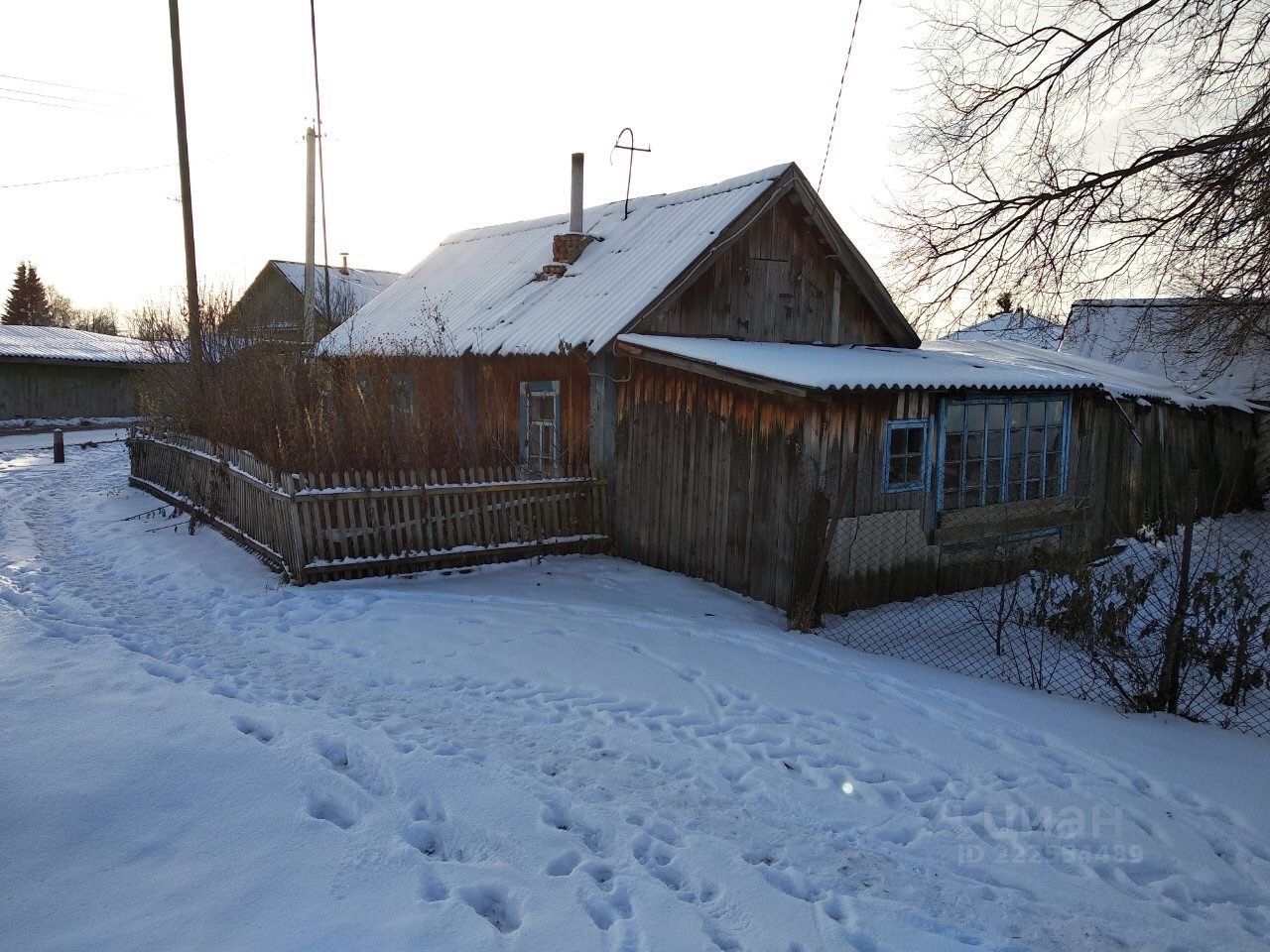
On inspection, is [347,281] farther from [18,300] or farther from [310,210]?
[18,300]

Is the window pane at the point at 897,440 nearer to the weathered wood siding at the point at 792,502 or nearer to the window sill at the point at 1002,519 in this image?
the weathered wood siding at the point at 792,502

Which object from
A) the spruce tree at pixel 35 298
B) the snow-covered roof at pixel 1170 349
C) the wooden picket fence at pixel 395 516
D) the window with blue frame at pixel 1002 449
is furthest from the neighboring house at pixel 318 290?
the spruce tree at pixel 35 298

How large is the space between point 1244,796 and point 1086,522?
8314 mm

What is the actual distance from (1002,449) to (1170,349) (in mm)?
6724

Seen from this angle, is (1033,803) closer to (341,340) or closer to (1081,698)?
(1081,698)

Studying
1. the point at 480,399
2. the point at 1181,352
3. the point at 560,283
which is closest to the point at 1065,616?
the point at 1181,352

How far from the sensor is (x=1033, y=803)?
190 inches

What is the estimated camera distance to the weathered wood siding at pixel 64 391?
29875 mm

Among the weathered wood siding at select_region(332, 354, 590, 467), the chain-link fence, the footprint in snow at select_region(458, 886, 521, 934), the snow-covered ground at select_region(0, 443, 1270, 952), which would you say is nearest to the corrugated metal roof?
the weathered wood siding at select_region(332, 354, 590, 467)

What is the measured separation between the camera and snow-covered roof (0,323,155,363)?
2928 centimetres

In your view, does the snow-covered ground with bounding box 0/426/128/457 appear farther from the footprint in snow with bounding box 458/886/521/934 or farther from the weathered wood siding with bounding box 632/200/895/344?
the footprint in snow with bounding box 458/886/521/934

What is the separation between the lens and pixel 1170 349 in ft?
49.5

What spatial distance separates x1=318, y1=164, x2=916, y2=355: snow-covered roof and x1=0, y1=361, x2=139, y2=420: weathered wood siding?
18.5 m

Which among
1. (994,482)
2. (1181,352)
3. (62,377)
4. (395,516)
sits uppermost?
(1181,352)
